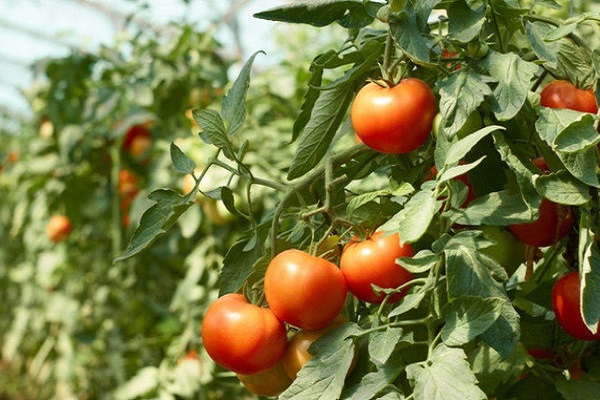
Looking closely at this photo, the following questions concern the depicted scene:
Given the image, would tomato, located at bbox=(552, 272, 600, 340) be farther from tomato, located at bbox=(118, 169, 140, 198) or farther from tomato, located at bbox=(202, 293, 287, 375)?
tomato, located at bbox=(118, 169, 140, 198)

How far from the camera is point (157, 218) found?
0.70 m

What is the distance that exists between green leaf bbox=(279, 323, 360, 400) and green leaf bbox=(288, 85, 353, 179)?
16 centimetres

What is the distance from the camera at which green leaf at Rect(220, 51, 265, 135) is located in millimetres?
706

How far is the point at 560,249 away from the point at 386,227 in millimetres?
183

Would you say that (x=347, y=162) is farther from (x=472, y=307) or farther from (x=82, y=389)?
(x=82, y=389)

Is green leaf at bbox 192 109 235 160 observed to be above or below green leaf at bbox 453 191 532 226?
above

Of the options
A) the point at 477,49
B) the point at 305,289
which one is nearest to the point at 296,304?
the point at 305,289

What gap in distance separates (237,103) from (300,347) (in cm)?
21

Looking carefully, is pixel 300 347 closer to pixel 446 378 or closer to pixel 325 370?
pixel 325 370

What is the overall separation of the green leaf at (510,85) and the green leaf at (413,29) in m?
0.05

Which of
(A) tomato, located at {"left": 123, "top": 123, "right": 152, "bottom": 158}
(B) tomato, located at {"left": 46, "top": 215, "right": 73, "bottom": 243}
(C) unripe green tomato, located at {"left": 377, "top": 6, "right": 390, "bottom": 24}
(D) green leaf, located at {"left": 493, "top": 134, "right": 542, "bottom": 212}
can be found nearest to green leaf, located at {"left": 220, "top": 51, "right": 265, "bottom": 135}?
(C) unripe green tomato, located at {"left": 377, "top": 6, "right": 390, "bottom": 24}

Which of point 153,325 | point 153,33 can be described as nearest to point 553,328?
point 153,33

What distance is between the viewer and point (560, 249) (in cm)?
70

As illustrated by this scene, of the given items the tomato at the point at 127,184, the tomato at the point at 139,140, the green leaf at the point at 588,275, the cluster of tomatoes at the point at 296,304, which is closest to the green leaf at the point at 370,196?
the cluster of tomatoes at the point at 296,304
